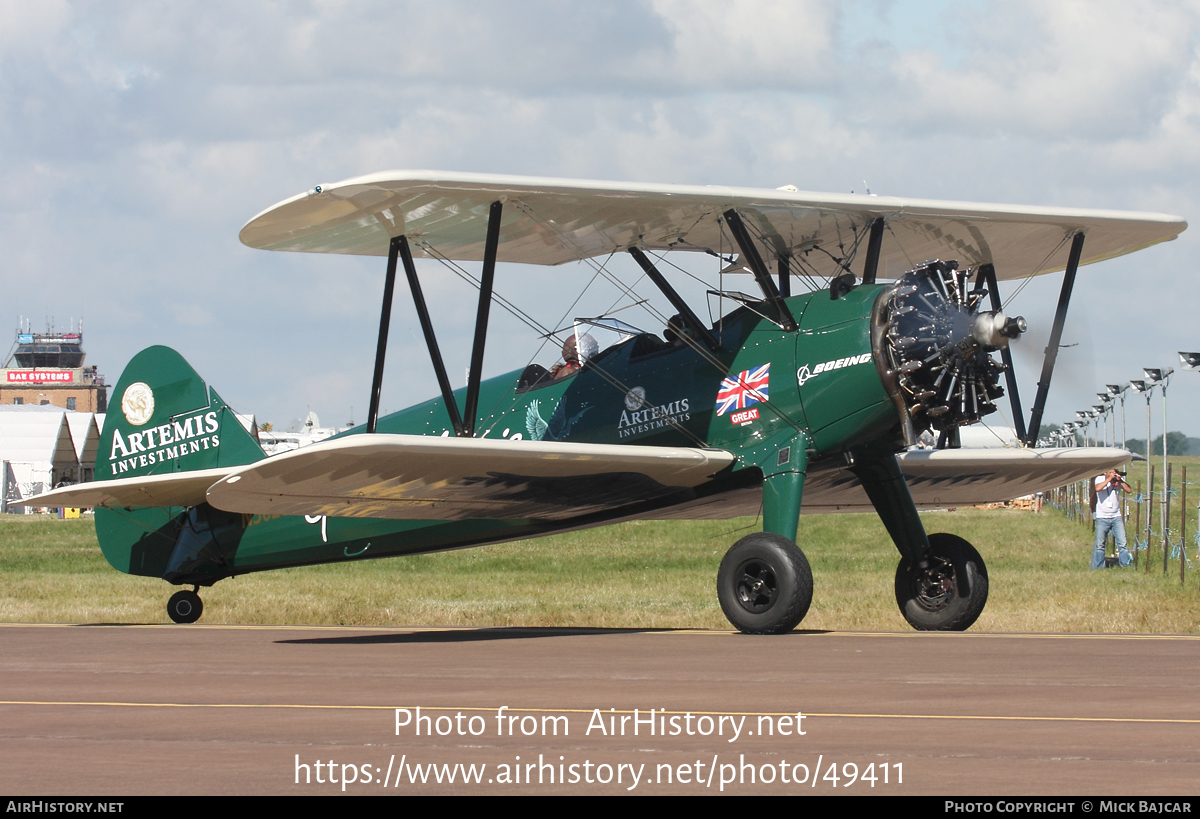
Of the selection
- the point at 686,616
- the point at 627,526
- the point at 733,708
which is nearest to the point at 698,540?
the point at 627,526

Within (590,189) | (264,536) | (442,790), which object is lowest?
(442,790)

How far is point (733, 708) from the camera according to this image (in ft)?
22.1

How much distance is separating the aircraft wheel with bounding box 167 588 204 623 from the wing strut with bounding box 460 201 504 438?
16.6ft

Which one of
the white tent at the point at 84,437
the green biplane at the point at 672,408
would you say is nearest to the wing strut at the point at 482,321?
the green biplane at the point at 672,408

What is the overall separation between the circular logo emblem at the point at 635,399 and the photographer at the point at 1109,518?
14047 millimetres

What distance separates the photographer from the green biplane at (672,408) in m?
11.1

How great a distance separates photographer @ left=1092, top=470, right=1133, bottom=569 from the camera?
79.2 feet

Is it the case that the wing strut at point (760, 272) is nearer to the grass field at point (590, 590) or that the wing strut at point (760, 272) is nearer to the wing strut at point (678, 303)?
the wing strut at point (678, 303)

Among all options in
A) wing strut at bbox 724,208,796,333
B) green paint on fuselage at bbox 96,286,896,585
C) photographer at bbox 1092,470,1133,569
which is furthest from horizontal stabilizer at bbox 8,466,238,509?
photographer at bbox 1092,470,1133,569

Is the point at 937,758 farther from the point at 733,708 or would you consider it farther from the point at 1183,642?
the point at 1183,642

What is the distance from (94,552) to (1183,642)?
101 ft

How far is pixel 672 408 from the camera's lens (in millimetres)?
12430

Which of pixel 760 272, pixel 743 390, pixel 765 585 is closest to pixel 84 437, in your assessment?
pixel 743 390

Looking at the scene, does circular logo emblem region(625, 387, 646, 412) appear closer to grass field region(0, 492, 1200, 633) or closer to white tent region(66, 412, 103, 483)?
grass field region(0, 492, 1200, 633)
